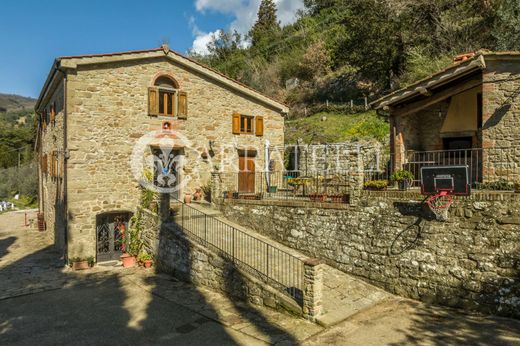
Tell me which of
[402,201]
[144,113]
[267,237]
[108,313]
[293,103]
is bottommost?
[108,313]

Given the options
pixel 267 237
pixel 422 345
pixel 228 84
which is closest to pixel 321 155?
pixel 228 84

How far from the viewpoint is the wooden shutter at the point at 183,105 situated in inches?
599

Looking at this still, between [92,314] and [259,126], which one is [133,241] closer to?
[92,314]

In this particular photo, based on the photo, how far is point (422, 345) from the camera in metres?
6.54

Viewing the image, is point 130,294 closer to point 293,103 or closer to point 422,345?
point 422,345

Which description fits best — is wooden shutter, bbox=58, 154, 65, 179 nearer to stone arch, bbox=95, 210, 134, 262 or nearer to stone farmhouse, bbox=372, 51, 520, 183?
stone arch, bbox=95, 210, 134, 262

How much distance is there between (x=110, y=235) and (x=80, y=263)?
4.93ft

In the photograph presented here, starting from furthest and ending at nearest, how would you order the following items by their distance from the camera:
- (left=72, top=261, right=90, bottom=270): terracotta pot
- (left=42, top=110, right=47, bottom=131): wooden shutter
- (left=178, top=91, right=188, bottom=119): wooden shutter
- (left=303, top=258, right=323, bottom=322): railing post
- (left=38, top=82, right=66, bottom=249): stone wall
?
1. (left=42, top=110, right=47, bottom=131): wooden shutter
2. (left=178, top=91, right=188, bottom=119): wooden shutter
3. (left=38, top=82, right=66, bottom=249): stone wall
4. (left=72, top=261, right=90, bottom=270): terracotta pot
5. (left=303, top=258, right=323, bottom=322): railing post

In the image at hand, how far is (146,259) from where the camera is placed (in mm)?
12727

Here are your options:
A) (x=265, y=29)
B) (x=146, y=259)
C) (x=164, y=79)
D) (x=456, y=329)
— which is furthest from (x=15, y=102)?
(x=456, y=329)

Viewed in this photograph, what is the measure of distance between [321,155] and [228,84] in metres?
6.38

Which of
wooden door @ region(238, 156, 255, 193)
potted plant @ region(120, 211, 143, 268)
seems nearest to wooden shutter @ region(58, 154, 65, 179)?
potted plant @ region(120, 211, 143, 268)

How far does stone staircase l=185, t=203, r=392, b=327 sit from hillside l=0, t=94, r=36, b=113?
157 meters

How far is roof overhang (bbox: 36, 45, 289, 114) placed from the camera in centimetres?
1235
